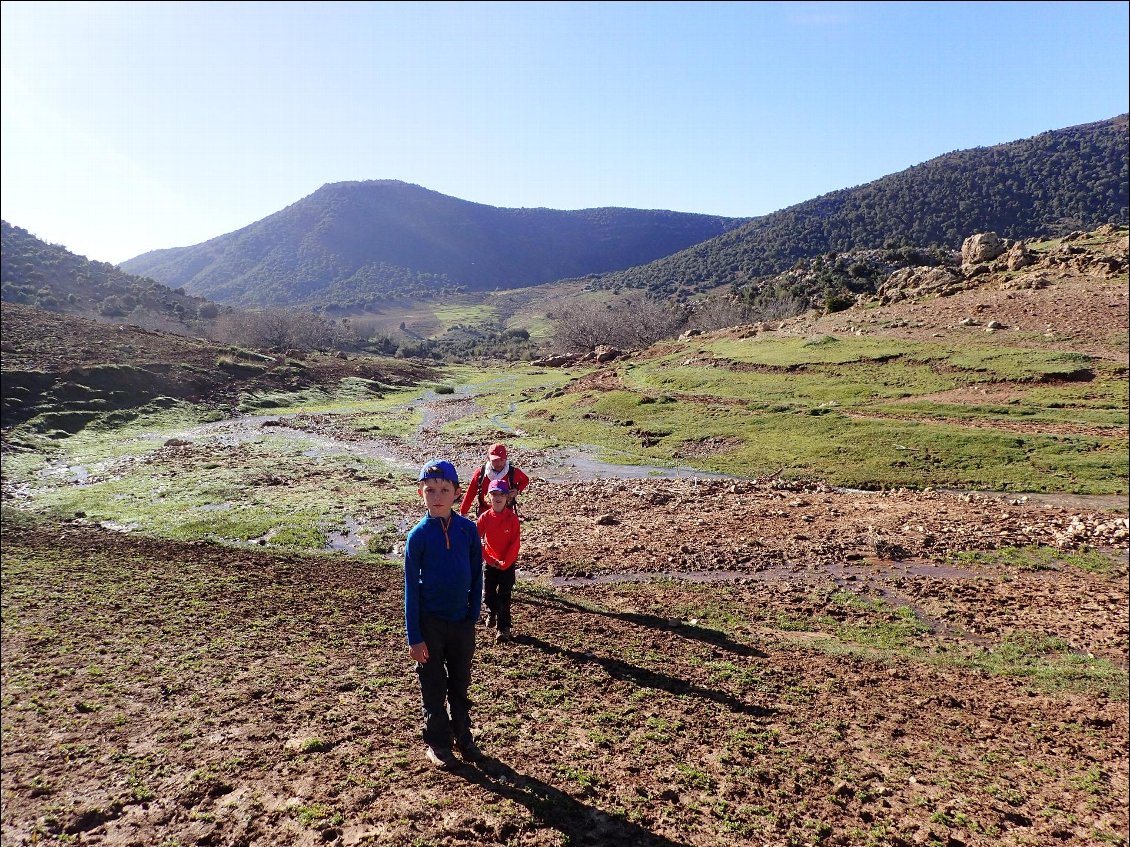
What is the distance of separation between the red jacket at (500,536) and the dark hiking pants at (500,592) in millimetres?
285

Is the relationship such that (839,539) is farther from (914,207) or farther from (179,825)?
(914,207)

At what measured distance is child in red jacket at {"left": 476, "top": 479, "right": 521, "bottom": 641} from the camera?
791cm

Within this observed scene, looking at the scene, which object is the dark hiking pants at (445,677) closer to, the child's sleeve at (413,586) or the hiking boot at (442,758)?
the hiking boot at (442,758)

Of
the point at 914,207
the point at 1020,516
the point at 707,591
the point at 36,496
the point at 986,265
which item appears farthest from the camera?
the point at 914,207

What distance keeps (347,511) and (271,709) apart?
11450mm

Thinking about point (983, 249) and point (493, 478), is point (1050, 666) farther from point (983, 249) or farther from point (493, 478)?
point (983, 249)

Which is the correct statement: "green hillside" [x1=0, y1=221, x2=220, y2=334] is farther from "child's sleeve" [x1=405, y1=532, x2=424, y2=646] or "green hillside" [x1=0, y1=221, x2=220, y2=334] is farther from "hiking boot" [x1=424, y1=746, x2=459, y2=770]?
"hiking boot" [x1=424, y1=746, x2=459, y2=770]

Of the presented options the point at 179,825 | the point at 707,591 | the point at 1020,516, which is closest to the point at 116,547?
the point at 179,825

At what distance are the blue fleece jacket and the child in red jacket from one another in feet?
8.06

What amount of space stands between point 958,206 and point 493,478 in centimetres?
12225

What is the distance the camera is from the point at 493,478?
344 inches

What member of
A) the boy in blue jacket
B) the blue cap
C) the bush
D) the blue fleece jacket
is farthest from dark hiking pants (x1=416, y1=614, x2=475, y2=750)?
the bush

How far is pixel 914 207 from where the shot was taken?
109m

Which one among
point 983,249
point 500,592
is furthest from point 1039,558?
point 983,249
